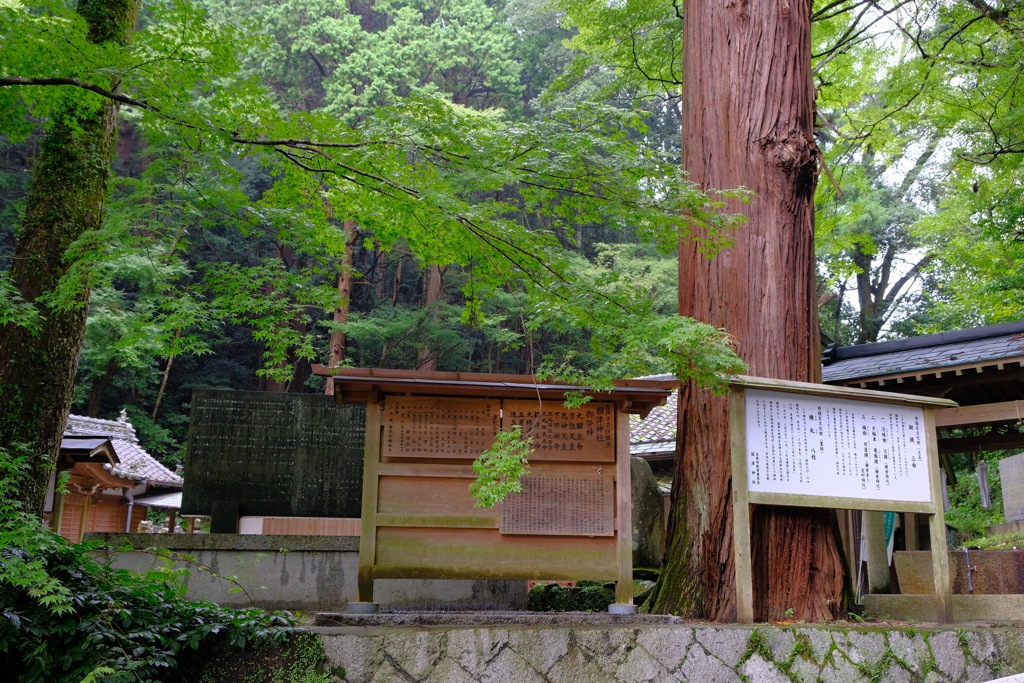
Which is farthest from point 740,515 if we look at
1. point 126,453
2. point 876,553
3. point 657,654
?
point 126,453

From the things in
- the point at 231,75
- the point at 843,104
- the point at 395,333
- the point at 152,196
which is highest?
the point at 843,104

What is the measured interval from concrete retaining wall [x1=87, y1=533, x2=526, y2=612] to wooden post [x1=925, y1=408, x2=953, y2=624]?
3896 millimetres

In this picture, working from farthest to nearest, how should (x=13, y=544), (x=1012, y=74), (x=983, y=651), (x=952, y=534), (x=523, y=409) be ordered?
1. (x=952, y=534)
2. (x=1012, y=74)
3. (x=523, y=409)
4. (x=983, y=651)
5. (x=13, y=544)

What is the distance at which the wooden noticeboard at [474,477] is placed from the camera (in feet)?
21.1

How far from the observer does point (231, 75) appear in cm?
529

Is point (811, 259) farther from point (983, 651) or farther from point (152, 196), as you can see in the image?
point (152, 196)

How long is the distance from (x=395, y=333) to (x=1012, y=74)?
17259 mm

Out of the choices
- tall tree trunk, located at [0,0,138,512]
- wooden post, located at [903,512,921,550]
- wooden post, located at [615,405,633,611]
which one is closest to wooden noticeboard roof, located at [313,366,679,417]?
wooden post, located at [615,405,633,611]

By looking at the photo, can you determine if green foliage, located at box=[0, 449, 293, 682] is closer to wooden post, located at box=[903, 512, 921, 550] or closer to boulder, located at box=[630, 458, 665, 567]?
boulder, located at box=[630, 458, 665, 567]

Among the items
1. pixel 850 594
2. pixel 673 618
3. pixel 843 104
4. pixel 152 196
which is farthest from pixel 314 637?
pixel 843 104

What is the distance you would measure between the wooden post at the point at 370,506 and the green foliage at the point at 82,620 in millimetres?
848

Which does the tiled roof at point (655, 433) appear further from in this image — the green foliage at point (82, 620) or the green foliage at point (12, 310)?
the green foliage at point (12, 310)

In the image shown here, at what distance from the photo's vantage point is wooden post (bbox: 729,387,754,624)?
561cm

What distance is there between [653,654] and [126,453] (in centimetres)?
1835
